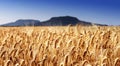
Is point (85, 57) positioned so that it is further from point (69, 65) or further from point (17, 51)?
point (17, 51)

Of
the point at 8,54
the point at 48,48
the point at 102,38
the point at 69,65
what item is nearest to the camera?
the point at 69,65

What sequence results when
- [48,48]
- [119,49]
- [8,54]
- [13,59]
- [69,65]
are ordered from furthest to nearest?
[48,48] → [119,49] → [8,54] → [13,59] → [69,65]

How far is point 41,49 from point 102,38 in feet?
4.10

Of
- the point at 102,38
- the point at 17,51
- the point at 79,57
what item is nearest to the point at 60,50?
the point at 79,57

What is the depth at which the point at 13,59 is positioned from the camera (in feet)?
9.01

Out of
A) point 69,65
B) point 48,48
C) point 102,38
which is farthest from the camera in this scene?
point 102,38

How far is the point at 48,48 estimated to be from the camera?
11.0 feet

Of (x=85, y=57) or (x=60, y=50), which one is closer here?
(x=85, y=57)

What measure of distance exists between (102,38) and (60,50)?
1137 mm

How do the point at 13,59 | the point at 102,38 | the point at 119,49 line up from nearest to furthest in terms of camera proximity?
the point at 13,59, the point at 119,49, the point at 102,38

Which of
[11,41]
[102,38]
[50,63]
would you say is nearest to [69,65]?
[50,63]

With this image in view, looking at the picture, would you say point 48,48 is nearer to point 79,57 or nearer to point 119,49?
point 79,57

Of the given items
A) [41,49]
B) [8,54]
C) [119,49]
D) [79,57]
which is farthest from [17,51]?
[119,49]

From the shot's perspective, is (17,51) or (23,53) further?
(23,53)
